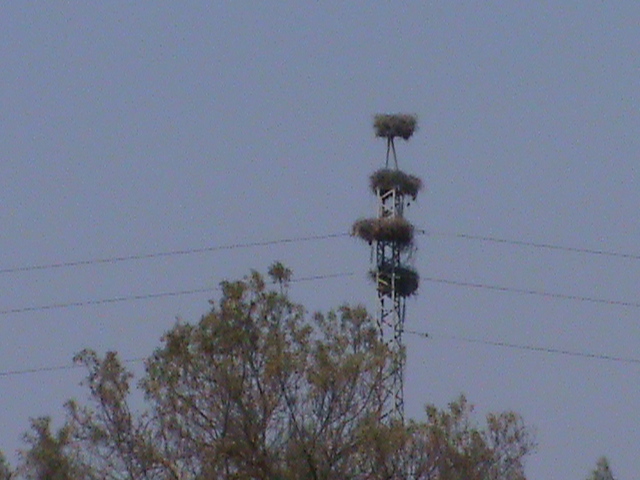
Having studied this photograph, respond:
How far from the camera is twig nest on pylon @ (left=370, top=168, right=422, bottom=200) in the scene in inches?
1510

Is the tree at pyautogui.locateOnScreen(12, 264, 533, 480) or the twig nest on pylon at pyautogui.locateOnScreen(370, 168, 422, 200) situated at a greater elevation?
the twig nest on pylon at pyautogui.locateOnScreen(370, 168, 422, 200)

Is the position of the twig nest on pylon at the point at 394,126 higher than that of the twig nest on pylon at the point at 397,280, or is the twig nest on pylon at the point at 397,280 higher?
the twig nest on pylon at the point at 394,126

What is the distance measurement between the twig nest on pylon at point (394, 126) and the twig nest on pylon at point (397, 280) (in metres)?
3.42

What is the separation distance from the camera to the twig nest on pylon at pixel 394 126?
130ft

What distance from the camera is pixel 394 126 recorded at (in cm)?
3975

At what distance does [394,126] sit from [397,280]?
156 inches

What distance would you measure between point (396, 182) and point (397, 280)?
2210mm

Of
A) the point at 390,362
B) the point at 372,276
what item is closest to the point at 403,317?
the point at 372,276

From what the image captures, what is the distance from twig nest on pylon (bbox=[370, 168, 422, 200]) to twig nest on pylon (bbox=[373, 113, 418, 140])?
4.51 ft

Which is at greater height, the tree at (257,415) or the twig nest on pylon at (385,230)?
the twig nest on pylon at (385,230)

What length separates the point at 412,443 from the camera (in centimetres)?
2822

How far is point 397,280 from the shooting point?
37000mm

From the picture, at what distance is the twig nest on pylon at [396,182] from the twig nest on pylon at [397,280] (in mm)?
1704

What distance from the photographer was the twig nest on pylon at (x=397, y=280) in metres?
36.9
